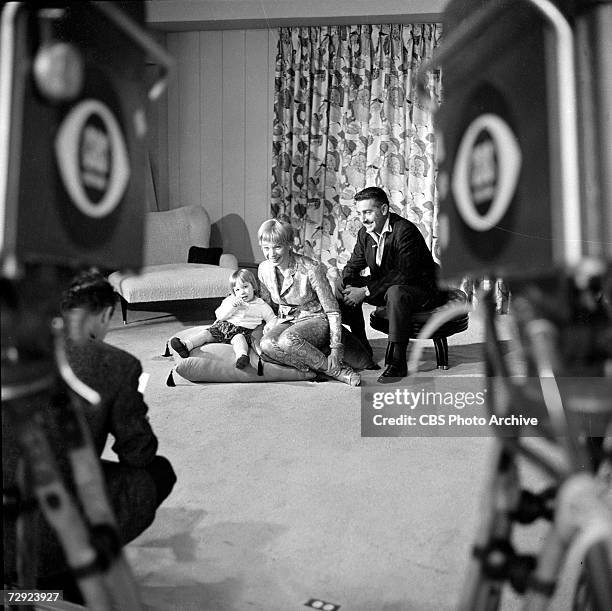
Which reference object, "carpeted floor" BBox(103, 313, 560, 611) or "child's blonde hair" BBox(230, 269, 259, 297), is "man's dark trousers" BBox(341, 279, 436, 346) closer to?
"child's blonde hair" BBox(230, 269, 259, 297)

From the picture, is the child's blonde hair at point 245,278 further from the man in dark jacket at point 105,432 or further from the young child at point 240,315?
the man in dark jacket at point 105,432

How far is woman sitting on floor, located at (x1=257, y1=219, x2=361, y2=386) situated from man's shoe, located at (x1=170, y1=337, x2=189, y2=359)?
497 mm

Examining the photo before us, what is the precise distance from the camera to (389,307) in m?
Result: 2.92

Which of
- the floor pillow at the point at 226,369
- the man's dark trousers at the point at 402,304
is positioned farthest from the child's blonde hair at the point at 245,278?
the man's dark trousers at the point at 402,304

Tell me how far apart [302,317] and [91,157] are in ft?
8.06

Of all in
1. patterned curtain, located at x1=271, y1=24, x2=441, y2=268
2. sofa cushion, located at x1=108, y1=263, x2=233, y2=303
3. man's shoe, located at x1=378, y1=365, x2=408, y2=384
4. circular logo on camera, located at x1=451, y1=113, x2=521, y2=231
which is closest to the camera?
circular logo on camera, located at x1=451, y1=113, x2=521, y2=231

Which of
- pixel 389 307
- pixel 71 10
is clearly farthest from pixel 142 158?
pixel 389 307

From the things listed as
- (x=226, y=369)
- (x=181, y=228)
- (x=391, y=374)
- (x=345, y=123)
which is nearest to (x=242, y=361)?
(x=226, y=369)

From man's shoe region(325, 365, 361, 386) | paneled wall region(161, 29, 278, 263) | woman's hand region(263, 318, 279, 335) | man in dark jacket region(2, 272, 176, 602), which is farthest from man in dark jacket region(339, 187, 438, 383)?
Result: man in dark jacket region(2, 272, 176, 602)

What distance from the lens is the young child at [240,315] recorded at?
3016mm

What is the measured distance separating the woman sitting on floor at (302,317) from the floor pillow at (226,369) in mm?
59

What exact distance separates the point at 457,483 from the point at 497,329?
3.79ft

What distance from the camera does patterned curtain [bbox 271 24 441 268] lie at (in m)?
1.71

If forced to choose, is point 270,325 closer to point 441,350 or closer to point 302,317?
point 302,317
